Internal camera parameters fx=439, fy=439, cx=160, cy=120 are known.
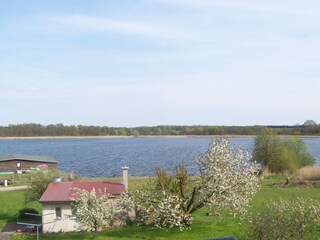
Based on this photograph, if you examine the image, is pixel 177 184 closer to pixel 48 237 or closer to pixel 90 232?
pixel 90 232

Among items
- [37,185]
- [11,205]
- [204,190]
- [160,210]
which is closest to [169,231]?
[160,210]

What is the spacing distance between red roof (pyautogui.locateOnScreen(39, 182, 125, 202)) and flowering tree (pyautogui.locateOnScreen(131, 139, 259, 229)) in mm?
3207

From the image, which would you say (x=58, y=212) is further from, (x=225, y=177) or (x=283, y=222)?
(x=283, y=222)

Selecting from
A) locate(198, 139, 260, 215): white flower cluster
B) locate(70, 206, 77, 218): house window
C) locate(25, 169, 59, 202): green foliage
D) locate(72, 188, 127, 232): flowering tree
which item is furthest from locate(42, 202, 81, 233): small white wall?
locate(198, 139, 260, 215): white flower cluster

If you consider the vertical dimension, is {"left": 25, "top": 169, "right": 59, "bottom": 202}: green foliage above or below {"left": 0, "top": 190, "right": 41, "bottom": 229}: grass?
above

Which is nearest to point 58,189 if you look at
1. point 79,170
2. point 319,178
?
point 319,178

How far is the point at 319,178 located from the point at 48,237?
38.5 m

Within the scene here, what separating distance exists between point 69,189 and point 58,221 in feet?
8.86

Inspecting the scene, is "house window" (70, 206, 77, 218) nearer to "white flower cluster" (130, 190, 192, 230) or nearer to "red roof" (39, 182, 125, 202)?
"red roof" (39, 182, 125, 202)

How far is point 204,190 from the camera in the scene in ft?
105

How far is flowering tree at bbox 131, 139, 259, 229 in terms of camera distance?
31.4 meters

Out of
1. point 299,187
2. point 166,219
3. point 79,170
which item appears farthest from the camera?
point 79,170

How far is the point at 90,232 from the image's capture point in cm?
3272

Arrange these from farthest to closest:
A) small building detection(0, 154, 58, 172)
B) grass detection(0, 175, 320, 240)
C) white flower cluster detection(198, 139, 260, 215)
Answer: small building detection(0, 154, 58, 172) < white flower cluster detection(198, 139, 260, 215) < grass detection(0, 175, 320, 240)
